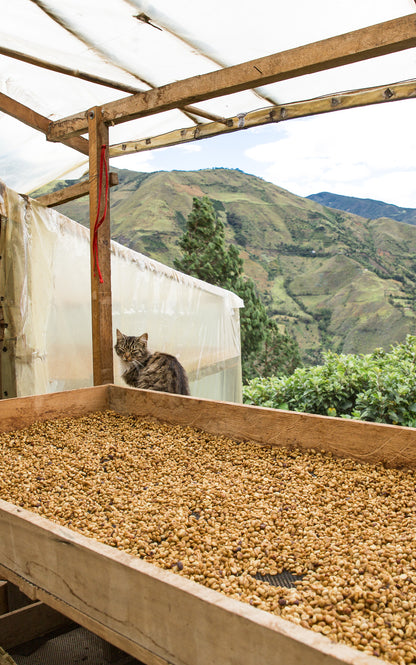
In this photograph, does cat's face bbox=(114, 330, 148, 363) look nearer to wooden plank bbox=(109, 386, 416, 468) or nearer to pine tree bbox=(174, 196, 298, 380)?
wooden plank bbox=(109, 386, 416, 468)

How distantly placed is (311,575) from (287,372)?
1344 cm

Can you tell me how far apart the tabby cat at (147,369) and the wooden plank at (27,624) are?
1.63 m

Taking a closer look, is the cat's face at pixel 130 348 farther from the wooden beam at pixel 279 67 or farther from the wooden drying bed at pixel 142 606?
the wooden drying bed at pixel 142 606

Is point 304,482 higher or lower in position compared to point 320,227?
lower

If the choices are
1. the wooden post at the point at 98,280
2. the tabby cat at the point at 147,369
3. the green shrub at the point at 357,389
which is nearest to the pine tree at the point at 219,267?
the green shrub at the point at 357,389

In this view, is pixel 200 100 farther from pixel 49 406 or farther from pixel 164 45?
pixel 49 406

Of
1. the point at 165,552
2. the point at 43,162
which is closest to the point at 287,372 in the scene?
the point at 43,162

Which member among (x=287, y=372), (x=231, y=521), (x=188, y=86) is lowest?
(x=287, y=372)

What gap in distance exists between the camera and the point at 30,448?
6.64 feet

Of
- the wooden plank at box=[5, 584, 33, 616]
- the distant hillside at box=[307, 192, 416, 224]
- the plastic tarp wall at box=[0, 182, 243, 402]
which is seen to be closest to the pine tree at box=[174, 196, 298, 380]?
the plastic tarp wall at box=[0, 182, 243, 402]

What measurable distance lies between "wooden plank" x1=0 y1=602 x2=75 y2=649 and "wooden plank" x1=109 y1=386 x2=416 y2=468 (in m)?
0.92

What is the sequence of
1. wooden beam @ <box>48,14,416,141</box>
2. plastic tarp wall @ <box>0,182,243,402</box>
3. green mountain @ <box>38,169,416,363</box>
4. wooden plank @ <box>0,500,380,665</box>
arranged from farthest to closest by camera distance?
green mountain @ <box>38,169,416,363</box> → plastic tarp wall @ <box>0,182,243,402</box> → wooden beam @ <box>48,14,416,141</box> → wooden plank @ <box>0,500,380,665</box>

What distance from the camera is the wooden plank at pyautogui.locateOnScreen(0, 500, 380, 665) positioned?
0.69 meters

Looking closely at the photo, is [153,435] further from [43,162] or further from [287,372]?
[287,372]
